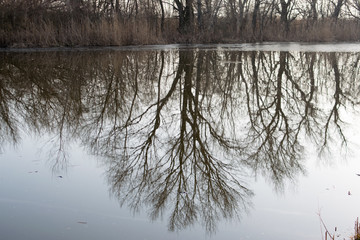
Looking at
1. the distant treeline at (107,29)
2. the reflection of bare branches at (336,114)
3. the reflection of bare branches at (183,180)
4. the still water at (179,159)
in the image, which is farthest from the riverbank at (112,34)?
the reflection of bare branches at (183,180)

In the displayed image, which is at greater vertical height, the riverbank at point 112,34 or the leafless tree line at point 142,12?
the leafless tree line at point 142,12

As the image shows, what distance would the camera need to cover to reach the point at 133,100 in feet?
17.5

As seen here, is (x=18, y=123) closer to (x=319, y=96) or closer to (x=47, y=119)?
(x=47, y=119)

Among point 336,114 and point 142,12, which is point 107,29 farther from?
point 336,114

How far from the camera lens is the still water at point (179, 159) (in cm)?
225

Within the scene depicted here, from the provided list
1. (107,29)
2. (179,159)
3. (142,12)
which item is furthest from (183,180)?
(142,12)

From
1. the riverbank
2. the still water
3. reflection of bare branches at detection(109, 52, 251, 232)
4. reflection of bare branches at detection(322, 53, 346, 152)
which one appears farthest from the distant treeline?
reflection of bare branches at detection(109, 52, 251, 232)

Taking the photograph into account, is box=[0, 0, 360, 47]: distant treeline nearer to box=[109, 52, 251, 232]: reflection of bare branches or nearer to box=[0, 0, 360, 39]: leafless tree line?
box=[0, 0, 360, 39]: leafless tree line

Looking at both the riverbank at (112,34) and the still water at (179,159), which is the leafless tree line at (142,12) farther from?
the still water at (179,159)

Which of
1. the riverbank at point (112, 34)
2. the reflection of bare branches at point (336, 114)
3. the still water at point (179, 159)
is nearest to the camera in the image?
the still water at point (179, 159)

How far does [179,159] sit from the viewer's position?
3.27 m

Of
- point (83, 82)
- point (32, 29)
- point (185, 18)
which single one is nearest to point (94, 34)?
point (32, 29)

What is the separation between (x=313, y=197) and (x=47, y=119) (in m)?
3.10

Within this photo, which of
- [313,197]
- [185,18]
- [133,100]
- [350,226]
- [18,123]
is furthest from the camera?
[185,18]
